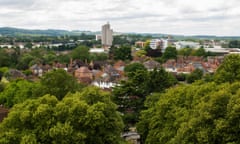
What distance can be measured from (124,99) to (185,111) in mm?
11443

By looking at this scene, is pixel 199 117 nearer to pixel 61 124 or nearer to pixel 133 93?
Answer: pixel 61 124

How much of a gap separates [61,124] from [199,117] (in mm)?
6305

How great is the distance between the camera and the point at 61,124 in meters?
16.6

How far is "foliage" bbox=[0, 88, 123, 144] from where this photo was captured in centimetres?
1630

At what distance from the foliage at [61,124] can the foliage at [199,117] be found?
3321 mm

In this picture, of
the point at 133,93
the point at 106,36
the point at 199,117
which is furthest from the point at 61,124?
the point at 106,36

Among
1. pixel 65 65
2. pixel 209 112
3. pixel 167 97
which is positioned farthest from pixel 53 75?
pixel 65 65

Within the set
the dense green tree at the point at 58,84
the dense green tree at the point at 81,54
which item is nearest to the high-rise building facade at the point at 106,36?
the dense green tree at the point at 81,54

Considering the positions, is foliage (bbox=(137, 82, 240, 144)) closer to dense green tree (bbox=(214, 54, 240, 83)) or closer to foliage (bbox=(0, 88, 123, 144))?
foliage (bbox=(0, 88, 123, 144))

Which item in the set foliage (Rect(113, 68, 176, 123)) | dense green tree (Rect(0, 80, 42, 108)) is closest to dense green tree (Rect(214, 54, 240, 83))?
foliage (Rect(113, 68, 176, 123))

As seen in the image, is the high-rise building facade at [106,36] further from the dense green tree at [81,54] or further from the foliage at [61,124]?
the foliage at [61,124]

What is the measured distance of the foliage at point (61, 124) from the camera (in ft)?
53.5

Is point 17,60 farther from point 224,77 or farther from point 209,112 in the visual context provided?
point 209,112

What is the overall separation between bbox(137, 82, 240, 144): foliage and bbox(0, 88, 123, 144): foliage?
3.32 m
